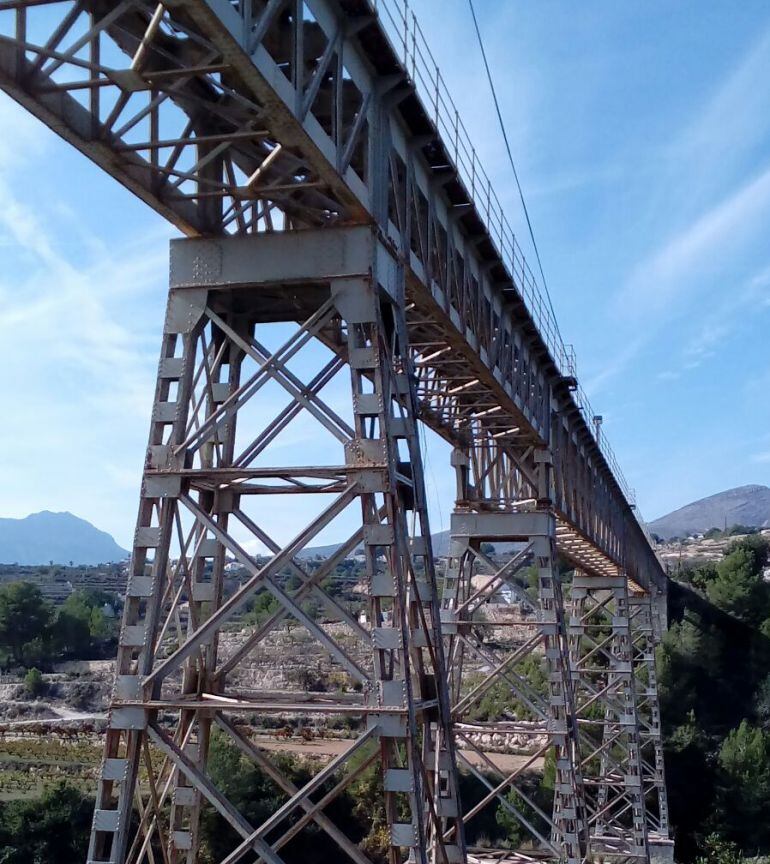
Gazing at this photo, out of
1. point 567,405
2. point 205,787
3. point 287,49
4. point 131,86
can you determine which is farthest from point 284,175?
point 567,405

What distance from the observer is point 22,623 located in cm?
5391

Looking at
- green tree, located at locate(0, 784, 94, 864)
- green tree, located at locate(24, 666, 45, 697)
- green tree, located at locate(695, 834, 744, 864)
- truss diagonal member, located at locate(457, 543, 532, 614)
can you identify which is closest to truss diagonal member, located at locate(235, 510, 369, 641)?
truss diagonal member, located at locate(457, 543, 532, 614)

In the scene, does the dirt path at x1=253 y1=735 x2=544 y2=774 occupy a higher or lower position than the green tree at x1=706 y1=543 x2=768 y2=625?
lower

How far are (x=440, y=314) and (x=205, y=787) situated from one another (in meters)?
5.16

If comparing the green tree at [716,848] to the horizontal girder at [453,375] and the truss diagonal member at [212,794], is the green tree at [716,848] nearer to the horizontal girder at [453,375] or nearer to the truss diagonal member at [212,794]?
the horizontal girder at [453,375]

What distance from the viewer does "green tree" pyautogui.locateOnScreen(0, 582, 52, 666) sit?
52.7 metres

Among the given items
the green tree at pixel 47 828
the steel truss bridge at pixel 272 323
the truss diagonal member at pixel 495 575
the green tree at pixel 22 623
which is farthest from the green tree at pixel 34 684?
the steel truss bridge at pixel 272 323

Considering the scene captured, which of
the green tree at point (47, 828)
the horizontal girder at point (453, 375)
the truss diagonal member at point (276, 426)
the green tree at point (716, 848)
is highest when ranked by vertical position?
the horizontal girder at point (453, 375)

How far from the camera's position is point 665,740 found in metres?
37.0

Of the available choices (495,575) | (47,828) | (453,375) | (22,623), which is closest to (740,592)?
(47,828)

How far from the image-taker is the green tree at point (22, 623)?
52.7 m

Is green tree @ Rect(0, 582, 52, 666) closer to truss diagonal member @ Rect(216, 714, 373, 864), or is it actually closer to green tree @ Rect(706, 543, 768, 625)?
green tree @ Rect(706, 543, 768, 625)

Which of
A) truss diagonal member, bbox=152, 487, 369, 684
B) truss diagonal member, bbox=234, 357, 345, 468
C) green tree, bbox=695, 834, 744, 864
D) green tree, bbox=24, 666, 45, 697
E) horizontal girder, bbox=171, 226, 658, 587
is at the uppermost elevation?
horizontal girder, bbox=171, 226, 658, 587

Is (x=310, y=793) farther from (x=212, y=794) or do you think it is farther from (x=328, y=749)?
(x=328, y=749)
